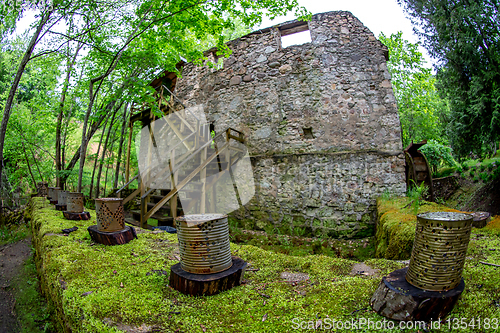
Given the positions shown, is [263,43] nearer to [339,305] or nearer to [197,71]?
[197,71]

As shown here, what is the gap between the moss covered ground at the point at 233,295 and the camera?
1.19 metres

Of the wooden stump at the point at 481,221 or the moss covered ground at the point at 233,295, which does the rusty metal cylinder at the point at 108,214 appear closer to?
the moss covered ground at the point at 233,295

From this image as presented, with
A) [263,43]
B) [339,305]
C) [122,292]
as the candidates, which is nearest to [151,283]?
[122,292]

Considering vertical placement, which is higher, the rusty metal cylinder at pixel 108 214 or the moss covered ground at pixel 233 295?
the rusty metal cylinder at pixel 108 214

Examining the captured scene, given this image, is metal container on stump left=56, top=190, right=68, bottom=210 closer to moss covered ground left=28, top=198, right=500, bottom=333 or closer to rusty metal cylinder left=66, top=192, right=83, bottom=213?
rusty metal cylinder left=66, top=192, right=83, bottom=213

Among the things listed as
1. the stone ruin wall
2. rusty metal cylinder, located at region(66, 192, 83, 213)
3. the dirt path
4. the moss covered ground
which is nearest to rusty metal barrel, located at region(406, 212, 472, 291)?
the moss covered ground

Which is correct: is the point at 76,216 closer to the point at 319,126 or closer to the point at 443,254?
the point at 443,254

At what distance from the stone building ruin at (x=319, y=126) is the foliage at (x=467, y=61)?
16.7 ft

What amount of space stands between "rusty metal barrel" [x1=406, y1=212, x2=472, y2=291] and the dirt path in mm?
3560

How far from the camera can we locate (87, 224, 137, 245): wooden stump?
8.06 feet

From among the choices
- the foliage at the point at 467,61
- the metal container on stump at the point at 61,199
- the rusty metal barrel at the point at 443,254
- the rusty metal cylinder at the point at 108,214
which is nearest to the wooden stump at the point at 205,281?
the rusty metal barrel at the point at 443,254

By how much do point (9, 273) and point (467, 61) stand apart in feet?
42.8

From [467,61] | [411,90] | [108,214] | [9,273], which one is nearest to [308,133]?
[108,214]

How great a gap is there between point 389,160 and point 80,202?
5738 millimetres
